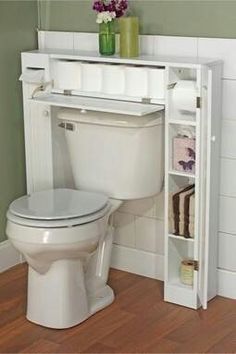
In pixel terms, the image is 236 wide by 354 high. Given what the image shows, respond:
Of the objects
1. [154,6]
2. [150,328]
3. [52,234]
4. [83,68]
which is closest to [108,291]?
[150,328]

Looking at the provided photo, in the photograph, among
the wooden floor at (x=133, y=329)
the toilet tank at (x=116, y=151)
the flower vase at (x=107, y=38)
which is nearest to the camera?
the wooden floor at (x=133, y=329)

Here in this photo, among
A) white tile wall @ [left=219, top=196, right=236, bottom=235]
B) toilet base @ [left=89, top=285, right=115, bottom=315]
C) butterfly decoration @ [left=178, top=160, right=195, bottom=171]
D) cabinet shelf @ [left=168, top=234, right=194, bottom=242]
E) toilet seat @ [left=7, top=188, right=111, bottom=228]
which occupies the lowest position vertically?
toilet base @ [left=89, top=285, right=115, bottom=315]

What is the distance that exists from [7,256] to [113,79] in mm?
1014

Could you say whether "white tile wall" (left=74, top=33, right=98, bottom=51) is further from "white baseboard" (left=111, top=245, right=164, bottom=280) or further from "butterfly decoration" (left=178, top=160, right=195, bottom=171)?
"white baseboard" (left=111, top=245, right=164, bottom=280)

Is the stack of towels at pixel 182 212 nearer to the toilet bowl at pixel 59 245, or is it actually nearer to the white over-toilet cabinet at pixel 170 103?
the white over-toilet cabinet at pixel 170 103

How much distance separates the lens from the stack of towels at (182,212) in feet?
9.09

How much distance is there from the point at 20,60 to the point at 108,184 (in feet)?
2.51

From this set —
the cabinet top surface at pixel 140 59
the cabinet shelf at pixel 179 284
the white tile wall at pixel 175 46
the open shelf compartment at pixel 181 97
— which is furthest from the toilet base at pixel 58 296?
the white tile wall at pixel 175 46

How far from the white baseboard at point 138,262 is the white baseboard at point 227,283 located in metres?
0.29

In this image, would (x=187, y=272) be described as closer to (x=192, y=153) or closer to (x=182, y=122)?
(x=192, y=153)

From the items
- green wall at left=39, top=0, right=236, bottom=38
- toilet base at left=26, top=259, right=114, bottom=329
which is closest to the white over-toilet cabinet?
green wall at left=39, top=0, right=236, bottom=38

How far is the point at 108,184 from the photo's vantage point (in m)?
2.89

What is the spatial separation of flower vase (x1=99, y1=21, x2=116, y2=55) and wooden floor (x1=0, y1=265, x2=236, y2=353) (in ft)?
3.42

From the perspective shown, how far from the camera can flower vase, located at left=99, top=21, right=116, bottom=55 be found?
2.88 m
